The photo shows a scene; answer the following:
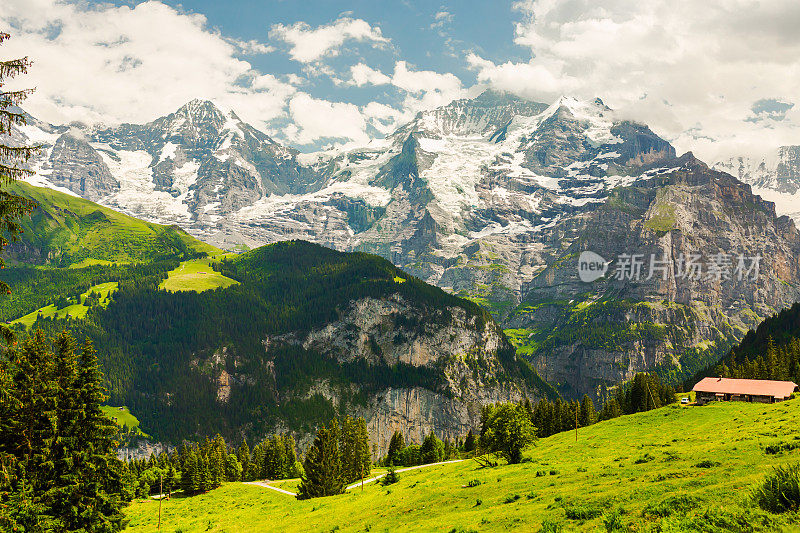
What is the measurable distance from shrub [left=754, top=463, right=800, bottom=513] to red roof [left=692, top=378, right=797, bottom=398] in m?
101

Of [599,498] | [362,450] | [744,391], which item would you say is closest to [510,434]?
[599,498]

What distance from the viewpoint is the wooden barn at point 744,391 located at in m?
99.5

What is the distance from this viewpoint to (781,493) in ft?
56.1

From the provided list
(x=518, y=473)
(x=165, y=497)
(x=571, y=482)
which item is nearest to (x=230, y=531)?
(x=518, y=473)

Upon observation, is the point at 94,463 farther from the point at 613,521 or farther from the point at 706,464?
the point at 706,464

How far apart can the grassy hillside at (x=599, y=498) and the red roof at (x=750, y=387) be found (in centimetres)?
3212

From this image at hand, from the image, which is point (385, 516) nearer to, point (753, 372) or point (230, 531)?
point (230, 531)

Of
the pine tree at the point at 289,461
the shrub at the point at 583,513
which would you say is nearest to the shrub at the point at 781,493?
the shrub at the point at 583,513

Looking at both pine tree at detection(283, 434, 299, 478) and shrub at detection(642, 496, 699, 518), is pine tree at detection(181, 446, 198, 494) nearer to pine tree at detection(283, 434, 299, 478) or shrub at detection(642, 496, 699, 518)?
pine tree at detection(283, 434, 299, 478)

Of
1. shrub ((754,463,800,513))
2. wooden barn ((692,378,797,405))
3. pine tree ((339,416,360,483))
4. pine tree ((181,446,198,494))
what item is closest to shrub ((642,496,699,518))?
shrub ((754,463,800,513))

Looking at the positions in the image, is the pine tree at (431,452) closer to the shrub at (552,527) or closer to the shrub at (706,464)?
the shrub at (706,464)

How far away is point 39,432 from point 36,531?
25.3 ft

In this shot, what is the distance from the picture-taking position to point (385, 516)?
40.6 metres

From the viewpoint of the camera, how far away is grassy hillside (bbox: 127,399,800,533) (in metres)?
21.1
